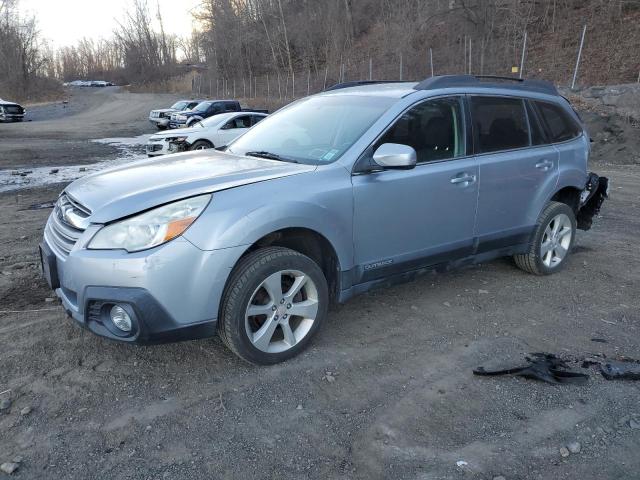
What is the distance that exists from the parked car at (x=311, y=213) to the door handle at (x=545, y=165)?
0.06ft

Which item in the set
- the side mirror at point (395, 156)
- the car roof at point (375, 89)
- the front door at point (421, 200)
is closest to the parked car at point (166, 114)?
the car roof at point (375, 89)

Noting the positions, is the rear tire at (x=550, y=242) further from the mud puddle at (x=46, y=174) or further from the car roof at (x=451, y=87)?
the mud puddle at (x=46, y=174)

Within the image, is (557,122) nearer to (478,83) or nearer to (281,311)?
(478,83)

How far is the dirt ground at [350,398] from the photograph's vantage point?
2.71 metres

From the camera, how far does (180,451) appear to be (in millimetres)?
2771

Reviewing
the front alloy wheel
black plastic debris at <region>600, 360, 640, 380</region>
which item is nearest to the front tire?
the front alloy wheel

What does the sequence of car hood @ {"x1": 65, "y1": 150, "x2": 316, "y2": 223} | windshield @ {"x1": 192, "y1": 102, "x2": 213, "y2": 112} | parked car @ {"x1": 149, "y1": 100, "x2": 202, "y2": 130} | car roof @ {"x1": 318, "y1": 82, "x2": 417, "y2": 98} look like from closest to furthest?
car hood @ {"x1": 65, "y1": 150, "x2": 316, "y2": 223}
car roof @ {"x1": 318, "y1": 82, "x2": 417, "y2": 98}
windshield @ {"x1": 192, "y1": 102, "x2": 213, "y2": 112}
parked car @ {"x1": 149, "y1": 100, "x2": 202, "y2": 130}

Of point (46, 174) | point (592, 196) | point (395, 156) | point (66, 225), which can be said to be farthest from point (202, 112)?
point (395, 156)

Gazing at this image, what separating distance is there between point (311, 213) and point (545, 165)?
8.72 feet

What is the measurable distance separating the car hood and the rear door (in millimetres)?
1718

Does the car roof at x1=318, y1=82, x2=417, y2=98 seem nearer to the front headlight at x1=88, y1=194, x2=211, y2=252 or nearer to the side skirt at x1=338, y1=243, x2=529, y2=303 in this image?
the side skirt at x1=338, y1=243, x2=529, y2=303

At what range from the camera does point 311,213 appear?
11.7 feet

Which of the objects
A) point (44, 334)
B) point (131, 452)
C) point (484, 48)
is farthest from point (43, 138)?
point (131, 452)

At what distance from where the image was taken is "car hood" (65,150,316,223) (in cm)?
324
